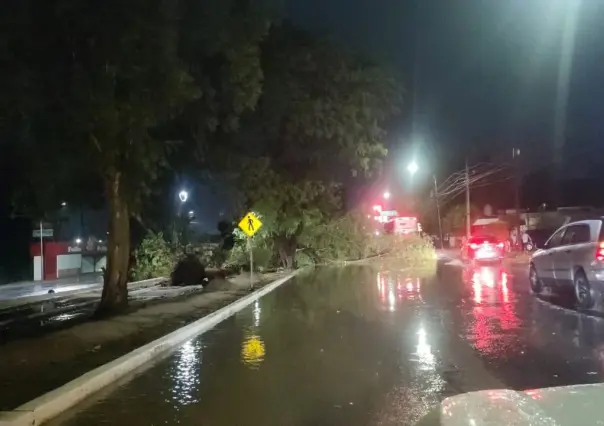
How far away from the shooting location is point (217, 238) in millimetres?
49969

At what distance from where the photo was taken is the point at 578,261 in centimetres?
1642

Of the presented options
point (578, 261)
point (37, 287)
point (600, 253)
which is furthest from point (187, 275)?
point (600, 253)

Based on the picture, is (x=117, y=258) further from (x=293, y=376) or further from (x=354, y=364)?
(x=293, y=376)

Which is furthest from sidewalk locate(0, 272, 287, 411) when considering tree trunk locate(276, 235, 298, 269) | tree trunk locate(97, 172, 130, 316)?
tree trunk locate(276, 235, 298, 269)

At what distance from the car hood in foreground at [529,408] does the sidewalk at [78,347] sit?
479 centimetres

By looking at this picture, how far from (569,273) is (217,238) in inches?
1381

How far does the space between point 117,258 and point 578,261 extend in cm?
1114

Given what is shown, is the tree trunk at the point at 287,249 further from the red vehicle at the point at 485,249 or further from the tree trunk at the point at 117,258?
the tree trunk at the point at 117,258

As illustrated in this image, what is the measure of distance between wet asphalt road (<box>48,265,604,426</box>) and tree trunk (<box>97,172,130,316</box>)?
3.16m

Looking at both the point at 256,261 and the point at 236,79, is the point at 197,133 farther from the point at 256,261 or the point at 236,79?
the point at 256,261

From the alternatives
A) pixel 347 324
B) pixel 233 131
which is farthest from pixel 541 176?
pixel 347 324

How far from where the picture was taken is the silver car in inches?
611

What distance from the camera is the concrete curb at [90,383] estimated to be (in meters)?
7.51

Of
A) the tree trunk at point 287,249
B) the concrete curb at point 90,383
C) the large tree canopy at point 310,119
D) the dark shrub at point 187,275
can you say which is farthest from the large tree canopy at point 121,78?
the tree trunk at point 287,249
